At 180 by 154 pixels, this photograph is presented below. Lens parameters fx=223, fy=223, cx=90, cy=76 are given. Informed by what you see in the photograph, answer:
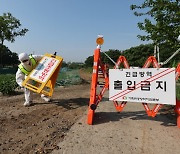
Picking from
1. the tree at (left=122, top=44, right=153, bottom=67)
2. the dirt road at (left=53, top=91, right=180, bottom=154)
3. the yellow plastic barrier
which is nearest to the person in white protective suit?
the yellow plastic barrier

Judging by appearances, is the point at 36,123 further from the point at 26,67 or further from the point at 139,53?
the point at 139,53

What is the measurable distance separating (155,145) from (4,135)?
2673 millimetres

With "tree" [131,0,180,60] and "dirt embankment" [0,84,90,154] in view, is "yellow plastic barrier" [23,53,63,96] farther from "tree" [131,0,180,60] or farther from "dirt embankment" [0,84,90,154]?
"tree" [131,0,180,60]

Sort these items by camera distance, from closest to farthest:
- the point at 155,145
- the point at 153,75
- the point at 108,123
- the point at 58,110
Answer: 1. the point at 155,145
2. the point at 153,75
3. the point at 108,123
4. the point at 58,110

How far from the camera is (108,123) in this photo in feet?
15.6

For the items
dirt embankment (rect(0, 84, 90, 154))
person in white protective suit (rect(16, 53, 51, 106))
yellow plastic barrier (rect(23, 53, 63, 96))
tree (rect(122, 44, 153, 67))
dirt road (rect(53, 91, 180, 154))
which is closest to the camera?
dirt road (rect(53, 91, 180, 154))

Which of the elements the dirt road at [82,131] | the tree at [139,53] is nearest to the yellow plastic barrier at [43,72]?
the dirt road at [82,131]

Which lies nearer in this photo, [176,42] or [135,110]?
[176,42]

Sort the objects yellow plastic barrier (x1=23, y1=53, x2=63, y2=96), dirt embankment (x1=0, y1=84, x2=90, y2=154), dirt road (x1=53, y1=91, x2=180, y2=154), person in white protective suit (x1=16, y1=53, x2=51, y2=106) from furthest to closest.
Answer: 1. person in white protective suit (x1=16, y1=53, x2=51, y2=106)
2. yellow plastic barrier (x1=23, y1=53, x2=63, y2=96)
3. dirt embankment (x1=0, y1=84, x2=90, y2=154)
4. dirt road (x1=53, y1=91, x2=180, y2=154)

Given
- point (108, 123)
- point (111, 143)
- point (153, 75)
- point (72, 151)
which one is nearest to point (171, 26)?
point (153, 75)

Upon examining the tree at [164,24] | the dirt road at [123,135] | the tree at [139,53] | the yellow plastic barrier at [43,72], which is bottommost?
the dirt road at [123,135]

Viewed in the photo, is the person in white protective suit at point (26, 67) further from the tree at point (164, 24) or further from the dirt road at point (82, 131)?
the tree at point (164, 24)

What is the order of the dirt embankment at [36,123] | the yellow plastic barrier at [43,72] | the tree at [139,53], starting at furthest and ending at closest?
the tree at [139,53] → the yellow plastic barrier at [43,72] → the dirt embankment at [36,123]

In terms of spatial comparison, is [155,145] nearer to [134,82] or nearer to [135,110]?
[134,82]
